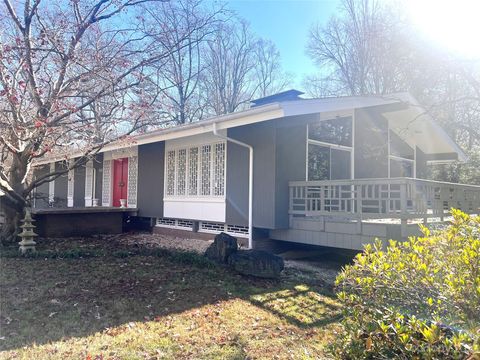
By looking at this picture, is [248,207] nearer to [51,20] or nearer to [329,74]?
[51,20]

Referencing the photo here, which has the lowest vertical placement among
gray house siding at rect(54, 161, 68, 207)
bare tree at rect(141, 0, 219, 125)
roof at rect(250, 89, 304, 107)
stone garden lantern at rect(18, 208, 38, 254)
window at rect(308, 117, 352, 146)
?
stone garden lantern at rect(18, 208, 38, 254)

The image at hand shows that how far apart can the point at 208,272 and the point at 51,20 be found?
5.60 meters

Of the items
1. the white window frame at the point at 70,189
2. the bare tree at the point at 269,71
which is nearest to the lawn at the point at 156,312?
the white window frame at the point at 70,189

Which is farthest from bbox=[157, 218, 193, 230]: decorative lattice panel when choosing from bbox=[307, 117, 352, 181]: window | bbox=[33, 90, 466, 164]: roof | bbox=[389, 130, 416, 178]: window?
bbox=[389, 130, 416, 178]: window

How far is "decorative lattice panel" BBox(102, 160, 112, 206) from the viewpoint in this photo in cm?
1413

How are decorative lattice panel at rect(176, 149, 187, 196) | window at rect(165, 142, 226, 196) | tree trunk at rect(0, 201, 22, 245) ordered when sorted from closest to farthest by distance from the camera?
tree trunk at rect(0, 201, 22, 245) → window at rect(165, 142, 226, 196) → decorative lattice panel at rect(176, 149, 187, 196)

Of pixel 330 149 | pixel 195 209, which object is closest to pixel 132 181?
pixel 195 209

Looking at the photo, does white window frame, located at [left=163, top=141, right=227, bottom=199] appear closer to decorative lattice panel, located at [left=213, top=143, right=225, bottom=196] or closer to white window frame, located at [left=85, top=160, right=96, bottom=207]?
decorative lattice panel, located at [left=213, top=143, right=225, bottom=196]

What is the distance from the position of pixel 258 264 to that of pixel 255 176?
8.88 ft

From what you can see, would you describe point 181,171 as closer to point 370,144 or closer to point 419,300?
point 370,144

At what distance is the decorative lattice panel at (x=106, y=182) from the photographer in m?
14.1

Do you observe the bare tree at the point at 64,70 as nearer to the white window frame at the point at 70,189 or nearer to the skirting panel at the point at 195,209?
the skirting panel at the point at 195,209

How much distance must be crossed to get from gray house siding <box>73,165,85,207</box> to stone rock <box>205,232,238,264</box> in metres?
10.6

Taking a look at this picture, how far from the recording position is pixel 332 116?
9.39 meters
